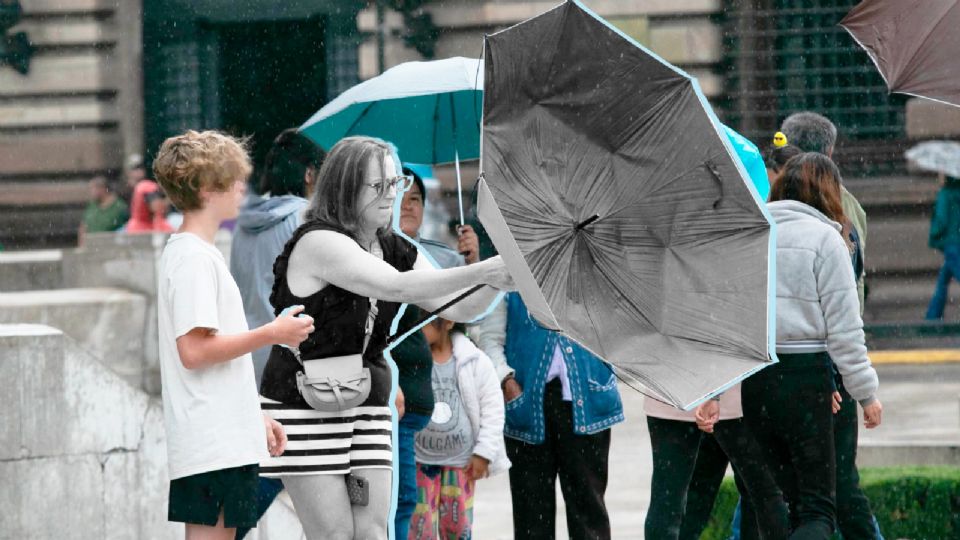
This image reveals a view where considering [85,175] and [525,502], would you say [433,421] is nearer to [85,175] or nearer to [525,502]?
[525,502]

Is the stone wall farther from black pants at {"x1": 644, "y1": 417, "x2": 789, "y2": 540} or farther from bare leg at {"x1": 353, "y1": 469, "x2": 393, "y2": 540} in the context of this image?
black pants at {"x1": 644, "y1": 417, "x2": 789, "y2": 540}

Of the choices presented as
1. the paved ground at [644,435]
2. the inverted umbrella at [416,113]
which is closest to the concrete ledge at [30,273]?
the paved ground at [644,435]

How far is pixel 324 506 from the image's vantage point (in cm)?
511

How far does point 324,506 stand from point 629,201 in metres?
1.32

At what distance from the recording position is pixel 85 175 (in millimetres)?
20656

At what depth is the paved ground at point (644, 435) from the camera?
9047 mm

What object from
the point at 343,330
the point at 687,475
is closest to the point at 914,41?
the point at 687,475

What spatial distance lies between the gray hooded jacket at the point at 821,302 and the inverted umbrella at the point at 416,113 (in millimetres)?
1416

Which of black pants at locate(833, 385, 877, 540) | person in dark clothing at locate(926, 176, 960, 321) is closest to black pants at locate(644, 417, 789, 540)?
black pants at locate(833, 385, 877, 540)

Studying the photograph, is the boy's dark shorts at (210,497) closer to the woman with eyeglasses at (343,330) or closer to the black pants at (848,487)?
the woman with eyeglasses at (343,330)

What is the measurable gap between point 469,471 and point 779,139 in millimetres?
1885

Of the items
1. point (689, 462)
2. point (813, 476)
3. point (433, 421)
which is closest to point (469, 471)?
point (433, 421)

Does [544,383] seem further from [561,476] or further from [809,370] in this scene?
[809,370]

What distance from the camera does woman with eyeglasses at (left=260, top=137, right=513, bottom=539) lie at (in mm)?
5004
